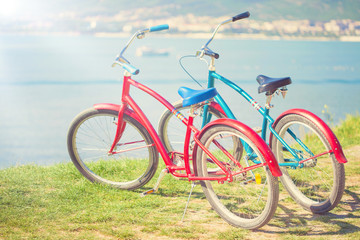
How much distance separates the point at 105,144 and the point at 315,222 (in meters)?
2.00

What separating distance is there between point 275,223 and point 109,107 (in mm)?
1734

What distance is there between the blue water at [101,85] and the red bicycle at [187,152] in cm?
4761

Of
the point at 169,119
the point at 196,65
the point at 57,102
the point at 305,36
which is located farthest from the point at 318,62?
the point at 169,119

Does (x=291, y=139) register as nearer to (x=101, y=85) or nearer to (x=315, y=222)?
(x=315, y=222)

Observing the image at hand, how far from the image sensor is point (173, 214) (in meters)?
3.67

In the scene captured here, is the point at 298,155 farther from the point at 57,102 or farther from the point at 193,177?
the point at 57,102

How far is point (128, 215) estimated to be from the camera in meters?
3.61

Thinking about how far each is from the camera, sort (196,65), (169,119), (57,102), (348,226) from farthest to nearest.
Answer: (196,65) < (57,102) < (169,119) < (348,226)

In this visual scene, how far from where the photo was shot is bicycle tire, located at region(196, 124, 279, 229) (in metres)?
3.16

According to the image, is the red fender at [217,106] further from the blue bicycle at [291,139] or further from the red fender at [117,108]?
the red fender at [117,108]

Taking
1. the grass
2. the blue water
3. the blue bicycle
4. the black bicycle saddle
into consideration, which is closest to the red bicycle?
the grass

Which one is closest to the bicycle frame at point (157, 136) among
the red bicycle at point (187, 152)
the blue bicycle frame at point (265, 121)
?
the red bicycle at point (187, 152)

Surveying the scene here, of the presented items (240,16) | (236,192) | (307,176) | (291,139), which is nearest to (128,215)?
(236,192)

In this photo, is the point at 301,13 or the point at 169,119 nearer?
the point at 169,119
